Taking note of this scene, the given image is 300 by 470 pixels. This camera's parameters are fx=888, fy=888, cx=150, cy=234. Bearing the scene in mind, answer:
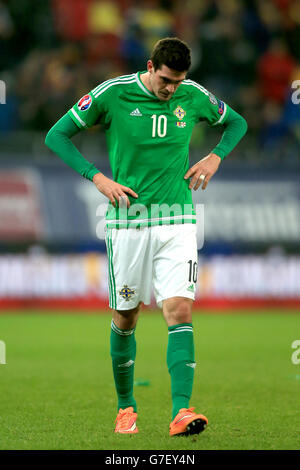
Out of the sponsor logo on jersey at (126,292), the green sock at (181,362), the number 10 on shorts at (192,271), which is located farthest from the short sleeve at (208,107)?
the green sock at (181,362)

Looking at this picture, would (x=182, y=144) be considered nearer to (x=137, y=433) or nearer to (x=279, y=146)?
(x=137, y=433)

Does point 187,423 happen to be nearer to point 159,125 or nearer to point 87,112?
point 159,125

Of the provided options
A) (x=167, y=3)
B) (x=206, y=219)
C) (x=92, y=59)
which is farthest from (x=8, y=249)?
(x=167, y=3)

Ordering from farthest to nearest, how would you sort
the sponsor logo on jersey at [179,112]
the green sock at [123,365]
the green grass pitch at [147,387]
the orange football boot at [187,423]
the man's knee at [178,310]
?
the green sock at [123,365] < the sponsor logo on jersey at [179,112] < the man's knee at [178,310] < the green grass pitch at [147,387] < the orange football boot at [187,423]

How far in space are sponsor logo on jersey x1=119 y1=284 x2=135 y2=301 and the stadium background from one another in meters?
9.21

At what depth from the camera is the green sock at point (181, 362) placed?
5188mm

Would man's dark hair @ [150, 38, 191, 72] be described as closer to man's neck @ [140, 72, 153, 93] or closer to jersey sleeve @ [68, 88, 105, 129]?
man's neck @ [140, 72, 153, 93]

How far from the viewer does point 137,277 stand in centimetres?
546

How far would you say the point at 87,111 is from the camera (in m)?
5.52

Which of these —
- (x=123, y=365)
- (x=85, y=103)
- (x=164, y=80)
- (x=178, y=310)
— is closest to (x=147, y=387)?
(x=123, y=365)

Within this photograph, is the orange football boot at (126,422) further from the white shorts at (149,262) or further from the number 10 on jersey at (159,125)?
the number 10 on jersey at (159,125)

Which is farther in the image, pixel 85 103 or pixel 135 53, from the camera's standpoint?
pixel 135 53

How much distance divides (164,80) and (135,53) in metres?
11.8

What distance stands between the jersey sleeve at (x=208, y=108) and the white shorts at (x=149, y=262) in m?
0.75
